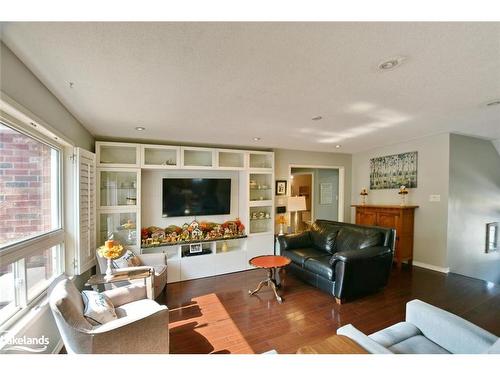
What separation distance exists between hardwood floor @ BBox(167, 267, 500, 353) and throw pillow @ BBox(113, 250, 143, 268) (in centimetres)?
65

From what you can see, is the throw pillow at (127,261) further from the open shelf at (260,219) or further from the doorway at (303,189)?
the doorway at (303,189)

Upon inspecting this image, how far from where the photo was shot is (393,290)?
3088 millimetres

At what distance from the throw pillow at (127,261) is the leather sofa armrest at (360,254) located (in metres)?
2.59

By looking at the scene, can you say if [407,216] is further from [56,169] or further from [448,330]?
[56,169]

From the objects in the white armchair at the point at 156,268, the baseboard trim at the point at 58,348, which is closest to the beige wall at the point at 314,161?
the white armchair at the point at 156,268

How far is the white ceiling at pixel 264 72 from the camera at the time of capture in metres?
1.20

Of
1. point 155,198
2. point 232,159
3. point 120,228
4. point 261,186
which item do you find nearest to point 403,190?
point 261,186

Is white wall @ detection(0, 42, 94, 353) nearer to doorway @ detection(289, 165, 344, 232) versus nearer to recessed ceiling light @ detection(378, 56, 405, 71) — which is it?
recessed ceiling light @ detection(378, 56, 405, 71)

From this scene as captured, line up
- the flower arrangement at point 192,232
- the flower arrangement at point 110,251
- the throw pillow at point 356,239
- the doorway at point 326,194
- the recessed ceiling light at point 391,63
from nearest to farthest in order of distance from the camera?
1. the recessed ceiling light at point 391,63
2. the flower arrangement at point 110,251
3. the throw pillow at point 356,239
4. the flower arrangement at point 192,232
5. the doorway at point 326,194

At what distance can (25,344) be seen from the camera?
1472mm

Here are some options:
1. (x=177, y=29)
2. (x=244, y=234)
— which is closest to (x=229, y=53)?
(x=177, y=29)

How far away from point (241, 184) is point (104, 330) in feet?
10.3

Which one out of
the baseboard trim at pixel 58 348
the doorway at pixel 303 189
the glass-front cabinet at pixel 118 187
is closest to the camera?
the baseboard trim at pixel 58 348
